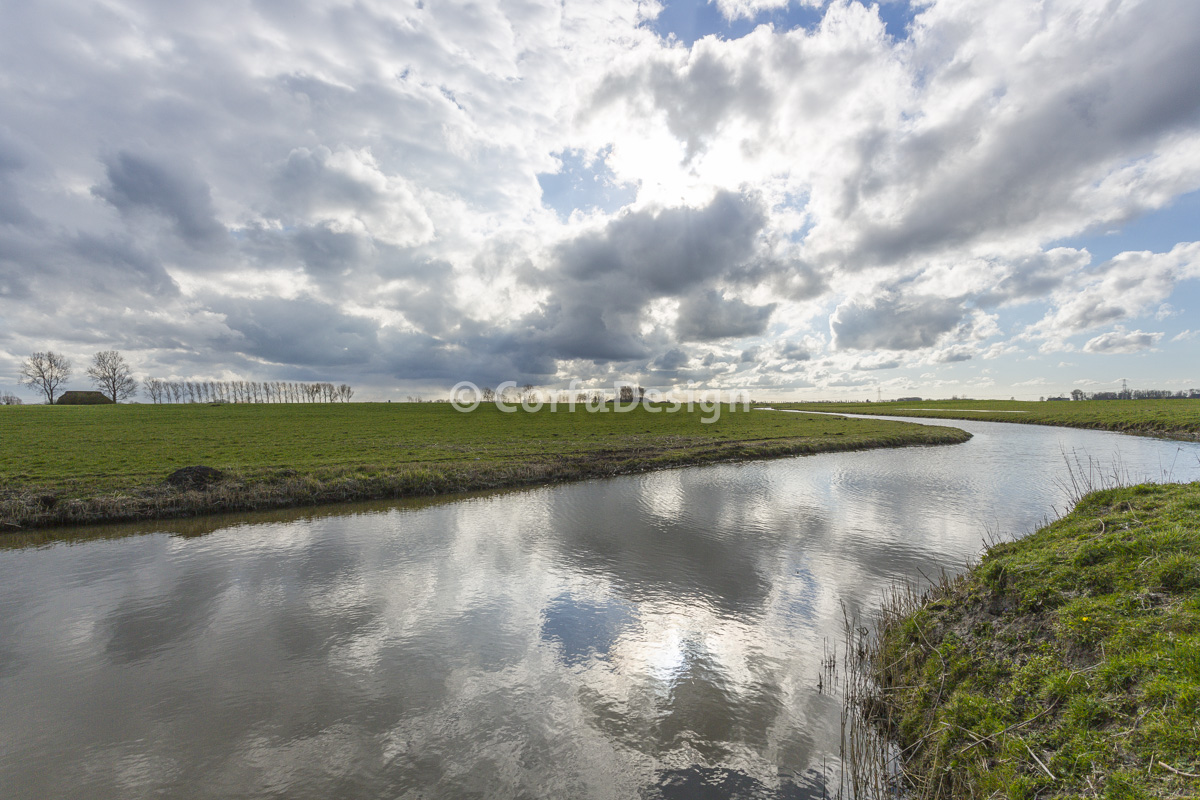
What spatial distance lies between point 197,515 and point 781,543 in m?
24.6

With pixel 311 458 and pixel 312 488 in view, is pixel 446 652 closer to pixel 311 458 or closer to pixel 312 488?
pixel 312 488

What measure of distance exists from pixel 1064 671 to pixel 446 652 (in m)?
9.75

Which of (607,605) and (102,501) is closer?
A: (607,605)

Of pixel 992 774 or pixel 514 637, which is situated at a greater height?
pixel 992 774

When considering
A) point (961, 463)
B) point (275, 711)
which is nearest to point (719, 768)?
point (275, 711)

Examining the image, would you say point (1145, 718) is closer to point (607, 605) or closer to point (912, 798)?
point (912, 798)

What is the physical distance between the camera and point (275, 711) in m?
7.49

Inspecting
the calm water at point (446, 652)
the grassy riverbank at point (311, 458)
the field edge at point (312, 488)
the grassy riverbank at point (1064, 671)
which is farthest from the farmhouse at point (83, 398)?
the grassy riverbank at point (1064, 671)

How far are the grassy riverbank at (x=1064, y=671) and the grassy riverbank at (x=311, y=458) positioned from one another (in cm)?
2242

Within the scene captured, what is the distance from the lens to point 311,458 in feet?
95.1

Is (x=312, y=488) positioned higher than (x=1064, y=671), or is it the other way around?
(x=1064, y=671)

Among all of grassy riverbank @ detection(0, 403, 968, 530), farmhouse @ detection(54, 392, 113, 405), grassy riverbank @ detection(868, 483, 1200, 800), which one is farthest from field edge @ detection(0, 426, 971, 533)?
farmhouse @ detection(54, 392, 113, 405)

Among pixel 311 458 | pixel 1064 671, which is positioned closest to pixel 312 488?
pixel 311 458

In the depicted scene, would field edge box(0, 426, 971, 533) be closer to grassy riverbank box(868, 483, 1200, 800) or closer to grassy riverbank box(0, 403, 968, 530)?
grassy riverbank box(0, 403, 968, 530)
